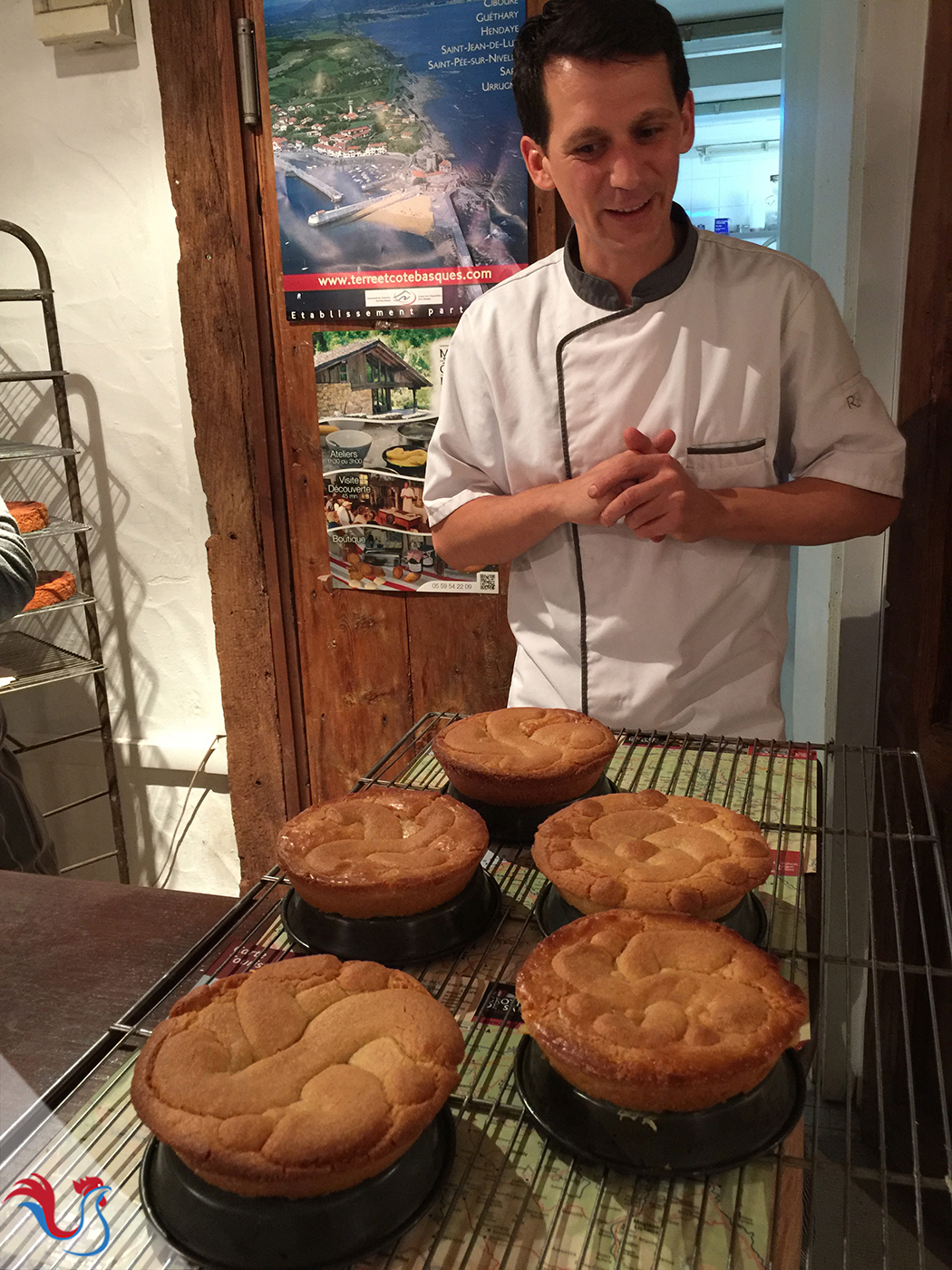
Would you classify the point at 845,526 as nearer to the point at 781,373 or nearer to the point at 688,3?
the point at 781,373

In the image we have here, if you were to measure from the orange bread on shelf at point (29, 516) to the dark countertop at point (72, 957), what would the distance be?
1513mm

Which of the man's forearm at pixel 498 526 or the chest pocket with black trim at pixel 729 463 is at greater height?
the chest pocket with black trim at pixel 729 463

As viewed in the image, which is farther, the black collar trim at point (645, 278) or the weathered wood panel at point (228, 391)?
the weathered wood panel at point (228, 391)

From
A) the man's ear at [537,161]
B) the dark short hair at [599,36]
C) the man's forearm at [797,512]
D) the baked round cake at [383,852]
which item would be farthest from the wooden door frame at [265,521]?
the baked round cake at [383,852]

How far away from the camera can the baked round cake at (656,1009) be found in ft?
2.56

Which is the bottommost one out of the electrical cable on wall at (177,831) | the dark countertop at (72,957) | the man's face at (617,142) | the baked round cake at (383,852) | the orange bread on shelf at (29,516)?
the electrical cable on wall at (177,831)

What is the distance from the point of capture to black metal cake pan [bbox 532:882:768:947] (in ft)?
3.48

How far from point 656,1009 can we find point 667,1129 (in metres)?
0.10

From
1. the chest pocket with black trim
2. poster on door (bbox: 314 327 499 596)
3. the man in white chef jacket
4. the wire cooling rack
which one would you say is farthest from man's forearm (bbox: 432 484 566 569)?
poster on door (bbox: 314 327 499 596)

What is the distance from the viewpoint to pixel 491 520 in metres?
1.75

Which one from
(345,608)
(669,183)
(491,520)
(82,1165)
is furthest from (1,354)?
(82,1165)

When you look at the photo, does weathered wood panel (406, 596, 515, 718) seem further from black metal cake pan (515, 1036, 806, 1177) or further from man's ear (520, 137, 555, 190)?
black metal cake pan (515, 1036, 806, 1177)

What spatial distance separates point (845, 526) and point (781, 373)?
0.29 meters

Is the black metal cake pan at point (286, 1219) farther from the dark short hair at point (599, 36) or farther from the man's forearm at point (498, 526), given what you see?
the dark short hair at point (599, 36)
